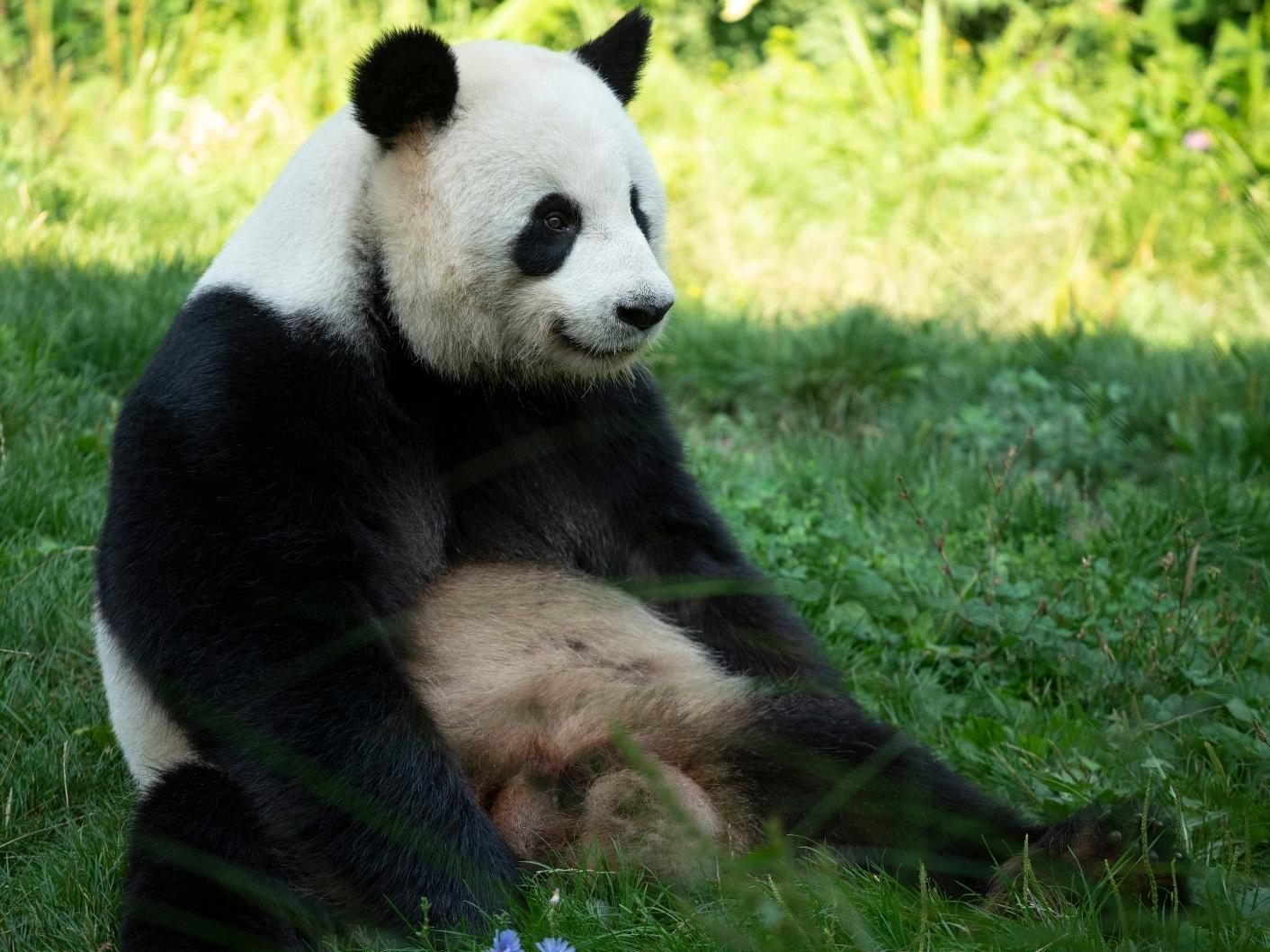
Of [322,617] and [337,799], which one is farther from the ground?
[322,617]

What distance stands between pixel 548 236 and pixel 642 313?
0.88 feet

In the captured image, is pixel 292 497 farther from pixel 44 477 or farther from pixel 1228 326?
pixel 1228 326

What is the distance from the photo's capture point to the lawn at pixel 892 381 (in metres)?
2.69

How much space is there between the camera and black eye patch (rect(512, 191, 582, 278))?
280 cm

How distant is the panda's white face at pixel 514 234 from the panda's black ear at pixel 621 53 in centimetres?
39

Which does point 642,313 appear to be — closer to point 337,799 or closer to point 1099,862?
point 337,799

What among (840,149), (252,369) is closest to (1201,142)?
(840,149)

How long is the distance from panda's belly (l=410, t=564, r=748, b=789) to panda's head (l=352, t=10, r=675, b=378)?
487 millimetres

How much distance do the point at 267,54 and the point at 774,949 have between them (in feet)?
22.9

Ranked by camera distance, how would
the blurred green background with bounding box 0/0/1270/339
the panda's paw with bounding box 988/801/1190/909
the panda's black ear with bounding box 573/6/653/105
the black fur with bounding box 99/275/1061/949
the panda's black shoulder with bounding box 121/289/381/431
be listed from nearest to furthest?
the panda's paw with bounding box 988/801/1190/909, the black fur with bounding box 99/275/1061/949, the panda's black shoulder with bounding box 121/289/381/431, the panda's black ear with bounding box 573/6/653/105, the blurred green background with bounding box 0/0/1270/339

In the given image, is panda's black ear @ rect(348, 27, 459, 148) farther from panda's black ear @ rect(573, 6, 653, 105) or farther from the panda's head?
panda's black ear @ rect(573, 6, 653, 105)

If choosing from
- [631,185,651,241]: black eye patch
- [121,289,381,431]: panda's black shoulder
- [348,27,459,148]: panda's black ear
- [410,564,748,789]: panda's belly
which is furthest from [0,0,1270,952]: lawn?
[348,27,459,148]: panda's black ear

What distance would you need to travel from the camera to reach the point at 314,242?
2.77 m

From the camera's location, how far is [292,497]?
2.52 metres
